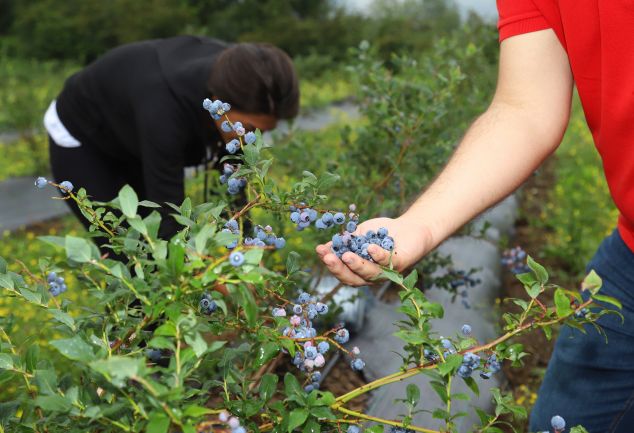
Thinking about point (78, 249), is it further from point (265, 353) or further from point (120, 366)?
point (265, 353)

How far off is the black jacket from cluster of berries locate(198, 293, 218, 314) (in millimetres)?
1428

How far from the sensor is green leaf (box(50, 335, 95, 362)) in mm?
688

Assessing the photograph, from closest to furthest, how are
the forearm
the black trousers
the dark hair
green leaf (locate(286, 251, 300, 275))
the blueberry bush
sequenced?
the blueberry bush < green leaf (locate(286, 251, 300, 275)) < the forearm < the dark hair < the black trousers

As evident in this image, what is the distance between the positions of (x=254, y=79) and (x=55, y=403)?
1.66 metres

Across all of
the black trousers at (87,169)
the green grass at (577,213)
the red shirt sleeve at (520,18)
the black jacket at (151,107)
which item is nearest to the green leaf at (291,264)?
the red shirt sleeve at (520,18)

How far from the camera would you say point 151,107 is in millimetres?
2277

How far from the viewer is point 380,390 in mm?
2438

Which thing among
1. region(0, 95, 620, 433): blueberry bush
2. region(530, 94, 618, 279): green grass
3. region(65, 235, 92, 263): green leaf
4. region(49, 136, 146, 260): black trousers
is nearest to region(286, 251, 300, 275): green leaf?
region(0, 95, 620, 433): blueberry bush

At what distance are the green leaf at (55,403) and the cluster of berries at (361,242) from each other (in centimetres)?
46

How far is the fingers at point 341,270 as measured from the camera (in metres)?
1.04

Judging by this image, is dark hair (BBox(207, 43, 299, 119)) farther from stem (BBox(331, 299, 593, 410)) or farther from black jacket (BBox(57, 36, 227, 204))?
stem (BBox(331, 299, 593, 410))

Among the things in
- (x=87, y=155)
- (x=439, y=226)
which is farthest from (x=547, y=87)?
(x=87, y=155)

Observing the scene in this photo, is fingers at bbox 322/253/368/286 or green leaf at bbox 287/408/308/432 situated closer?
green leaf at bbox 287/408/308/432

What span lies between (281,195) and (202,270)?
33 cm
